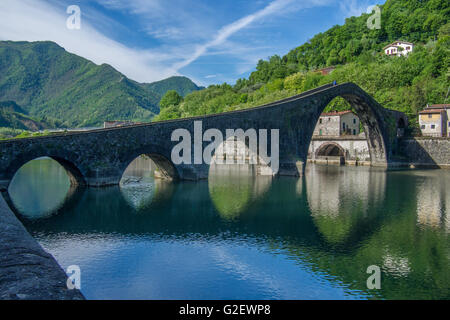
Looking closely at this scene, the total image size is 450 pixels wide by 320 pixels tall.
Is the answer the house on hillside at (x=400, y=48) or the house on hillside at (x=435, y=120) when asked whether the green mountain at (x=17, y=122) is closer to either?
the house on hillside at (x=400, y=48)

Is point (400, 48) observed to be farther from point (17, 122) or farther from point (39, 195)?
point (17, 122)

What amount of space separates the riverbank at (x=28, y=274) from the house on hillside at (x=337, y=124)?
47.9 m

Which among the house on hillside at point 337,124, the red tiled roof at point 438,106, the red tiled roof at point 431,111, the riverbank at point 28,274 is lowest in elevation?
the riverbank at point 28,274

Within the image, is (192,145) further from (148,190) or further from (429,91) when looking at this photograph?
(429,91)

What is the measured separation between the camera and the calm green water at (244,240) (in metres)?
8.96

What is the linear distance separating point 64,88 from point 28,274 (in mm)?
173327

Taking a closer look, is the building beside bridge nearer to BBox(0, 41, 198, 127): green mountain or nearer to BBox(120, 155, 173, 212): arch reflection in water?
BBox(120, 155, 173, 212): arch reflection in water

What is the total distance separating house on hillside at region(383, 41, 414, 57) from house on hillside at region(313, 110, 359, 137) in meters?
28.9

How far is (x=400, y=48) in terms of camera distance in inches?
2810

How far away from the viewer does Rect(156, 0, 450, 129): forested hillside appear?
55.2 metres

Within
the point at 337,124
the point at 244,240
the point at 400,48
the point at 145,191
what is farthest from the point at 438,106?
the point at 244,240
